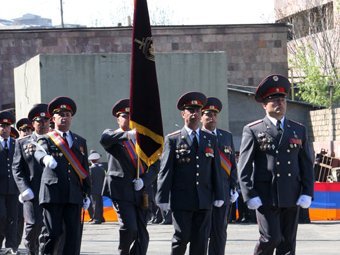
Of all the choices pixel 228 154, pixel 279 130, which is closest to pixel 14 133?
pixel 228 154

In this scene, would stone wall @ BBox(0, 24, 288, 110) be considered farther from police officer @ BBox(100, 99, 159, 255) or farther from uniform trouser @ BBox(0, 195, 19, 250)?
police officer @ BBox(100, 99, 159, 255)

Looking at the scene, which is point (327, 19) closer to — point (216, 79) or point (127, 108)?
point (216, 79)

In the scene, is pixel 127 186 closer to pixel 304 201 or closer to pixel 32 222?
pixel 32 222

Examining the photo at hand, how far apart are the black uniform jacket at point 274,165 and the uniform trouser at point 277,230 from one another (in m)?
0.12

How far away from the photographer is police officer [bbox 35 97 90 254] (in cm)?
1303

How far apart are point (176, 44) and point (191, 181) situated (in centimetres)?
3303

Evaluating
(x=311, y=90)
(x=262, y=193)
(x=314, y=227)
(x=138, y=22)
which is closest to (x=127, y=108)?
(x=138, y=22)

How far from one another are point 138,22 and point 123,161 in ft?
6.48

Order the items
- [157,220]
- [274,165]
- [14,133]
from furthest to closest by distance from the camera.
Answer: [157,220], [14,133], [274,165]

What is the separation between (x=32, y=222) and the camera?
50.4 feet

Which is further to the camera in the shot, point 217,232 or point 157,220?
point 157,220

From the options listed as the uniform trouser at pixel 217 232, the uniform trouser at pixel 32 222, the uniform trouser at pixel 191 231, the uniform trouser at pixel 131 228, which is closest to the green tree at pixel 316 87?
the uniform trouser at pixel 32 222

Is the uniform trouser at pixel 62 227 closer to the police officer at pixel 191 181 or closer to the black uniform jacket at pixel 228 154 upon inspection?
the police officer at pixel 191 181

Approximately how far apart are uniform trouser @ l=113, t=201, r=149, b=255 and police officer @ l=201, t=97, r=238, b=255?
1.00 metres
